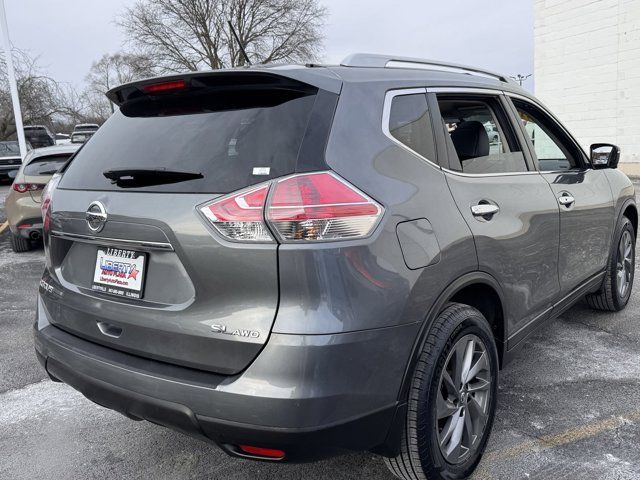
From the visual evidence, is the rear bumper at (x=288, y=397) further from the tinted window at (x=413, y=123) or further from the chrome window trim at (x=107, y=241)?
the tinted window at (x=413, y=123)

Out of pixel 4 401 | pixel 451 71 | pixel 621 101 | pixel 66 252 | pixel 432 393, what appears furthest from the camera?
pixel 621 101

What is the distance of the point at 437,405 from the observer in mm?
2227

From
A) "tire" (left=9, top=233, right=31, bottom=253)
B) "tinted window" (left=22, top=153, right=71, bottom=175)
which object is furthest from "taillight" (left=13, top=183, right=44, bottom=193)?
"tire" (left=9, top=233, right=31, bottom=253)

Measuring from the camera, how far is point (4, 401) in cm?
340

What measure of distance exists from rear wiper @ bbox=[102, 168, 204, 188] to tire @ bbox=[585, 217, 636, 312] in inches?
136

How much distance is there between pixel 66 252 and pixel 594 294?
391cm

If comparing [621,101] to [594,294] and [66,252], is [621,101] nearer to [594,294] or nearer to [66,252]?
[594,294]

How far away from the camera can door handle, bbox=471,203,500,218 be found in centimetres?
242

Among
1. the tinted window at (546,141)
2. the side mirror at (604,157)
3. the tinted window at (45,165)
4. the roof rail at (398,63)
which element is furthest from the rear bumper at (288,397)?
the tinted window at (45,165)

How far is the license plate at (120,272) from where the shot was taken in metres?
2.10

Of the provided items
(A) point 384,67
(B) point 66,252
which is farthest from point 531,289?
(B) point 66,252

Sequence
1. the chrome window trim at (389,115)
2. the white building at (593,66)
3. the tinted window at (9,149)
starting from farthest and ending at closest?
1. the tinted window at (9,149)
2. the white building at (593,66)
3. the chrome window trim at (389,115)

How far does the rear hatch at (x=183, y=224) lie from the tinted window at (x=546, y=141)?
181 cm

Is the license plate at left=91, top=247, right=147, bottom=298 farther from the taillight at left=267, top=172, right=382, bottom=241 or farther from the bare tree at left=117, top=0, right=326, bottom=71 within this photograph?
the bare tree at left=117, top=0, right=326, bottom=71
